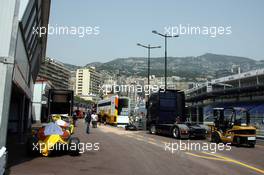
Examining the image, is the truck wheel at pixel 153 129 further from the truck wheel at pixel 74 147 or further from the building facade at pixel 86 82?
the building facade at pixel 86 82

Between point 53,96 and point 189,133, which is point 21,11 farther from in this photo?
point 53,96

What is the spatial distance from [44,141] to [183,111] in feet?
47.0

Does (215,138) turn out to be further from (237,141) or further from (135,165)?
(135,165)

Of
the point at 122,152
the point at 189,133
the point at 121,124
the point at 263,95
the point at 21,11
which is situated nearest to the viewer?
the point at 21,11

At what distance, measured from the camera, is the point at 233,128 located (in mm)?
16750

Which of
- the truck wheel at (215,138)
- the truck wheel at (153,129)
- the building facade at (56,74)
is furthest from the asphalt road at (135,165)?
the building facade at (56,74)

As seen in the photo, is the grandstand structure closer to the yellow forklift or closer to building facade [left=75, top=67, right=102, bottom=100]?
the yellow forklift

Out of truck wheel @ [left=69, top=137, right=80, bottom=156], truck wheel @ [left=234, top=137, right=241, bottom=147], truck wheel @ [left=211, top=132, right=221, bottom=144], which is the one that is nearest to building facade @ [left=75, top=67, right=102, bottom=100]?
truck wheel @ [left=211, top=132, right=221, bottom=144]

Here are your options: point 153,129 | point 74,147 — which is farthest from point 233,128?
point 74,147

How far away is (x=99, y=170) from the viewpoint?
8844mm

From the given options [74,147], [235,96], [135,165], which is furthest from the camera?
[235,96]

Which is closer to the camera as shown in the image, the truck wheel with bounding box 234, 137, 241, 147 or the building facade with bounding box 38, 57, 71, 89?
the truck wheel with bounding box 234, 137, 241, 147

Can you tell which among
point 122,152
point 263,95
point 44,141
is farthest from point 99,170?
point 263,95

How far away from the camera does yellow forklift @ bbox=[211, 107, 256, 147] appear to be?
53.6ft
